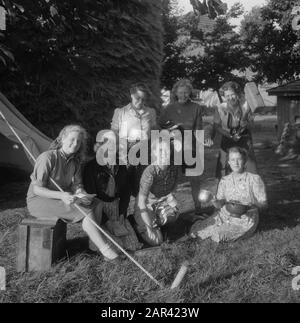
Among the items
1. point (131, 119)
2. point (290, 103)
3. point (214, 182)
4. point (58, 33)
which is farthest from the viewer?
point (290, 103)

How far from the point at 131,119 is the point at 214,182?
289 centimetres

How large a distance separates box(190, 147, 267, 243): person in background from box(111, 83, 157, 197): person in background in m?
0.84

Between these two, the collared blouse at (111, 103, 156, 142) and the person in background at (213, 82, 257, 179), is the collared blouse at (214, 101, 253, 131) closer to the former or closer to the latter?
the person in background at (213, 82, 257, 179)

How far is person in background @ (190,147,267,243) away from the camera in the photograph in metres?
4.16

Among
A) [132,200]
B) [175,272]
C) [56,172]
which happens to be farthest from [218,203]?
[132,200]

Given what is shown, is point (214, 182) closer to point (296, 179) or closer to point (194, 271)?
point (296, 179)

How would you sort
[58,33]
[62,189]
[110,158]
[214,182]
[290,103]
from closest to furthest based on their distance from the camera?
1. [62,189]
2. [110,158]
3. [58,33]
4. [214,182]
5. [290,103]

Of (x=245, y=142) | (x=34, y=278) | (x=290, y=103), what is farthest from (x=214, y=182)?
(x=290, y=103)

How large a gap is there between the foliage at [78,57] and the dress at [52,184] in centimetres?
159

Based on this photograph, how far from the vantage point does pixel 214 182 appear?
6.97 metres

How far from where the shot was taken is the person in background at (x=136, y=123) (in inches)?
173

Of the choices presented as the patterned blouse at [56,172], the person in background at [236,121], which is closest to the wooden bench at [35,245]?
the patterned blouse at [56,172]

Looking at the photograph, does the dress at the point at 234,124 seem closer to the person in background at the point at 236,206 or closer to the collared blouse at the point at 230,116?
the collared blouse at the point at 230,116
